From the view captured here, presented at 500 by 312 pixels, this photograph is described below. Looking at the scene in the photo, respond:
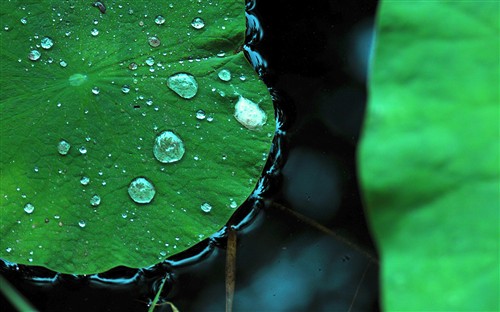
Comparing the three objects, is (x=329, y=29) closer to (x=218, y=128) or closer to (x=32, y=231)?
(x=218, y=128)

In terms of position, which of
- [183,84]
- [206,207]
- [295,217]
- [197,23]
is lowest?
[295,217]

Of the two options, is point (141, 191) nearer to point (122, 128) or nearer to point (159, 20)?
point (122, 128)

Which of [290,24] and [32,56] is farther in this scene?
[290,24]

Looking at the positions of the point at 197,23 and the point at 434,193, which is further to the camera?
the point at 197,23

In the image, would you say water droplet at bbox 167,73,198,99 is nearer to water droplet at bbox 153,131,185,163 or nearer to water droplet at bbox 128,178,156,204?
water droplet at bbox 153,131,185,163

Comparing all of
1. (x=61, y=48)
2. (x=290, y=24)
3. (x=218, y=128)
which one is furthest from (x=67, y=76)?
(x=290, y=24)

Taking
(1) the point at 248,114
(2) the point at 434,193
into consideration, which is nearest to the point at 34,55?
(1) the point at 248,114

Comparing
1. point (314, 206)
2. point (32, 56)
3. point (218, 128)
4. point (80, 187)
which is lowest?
point (314, 206)
